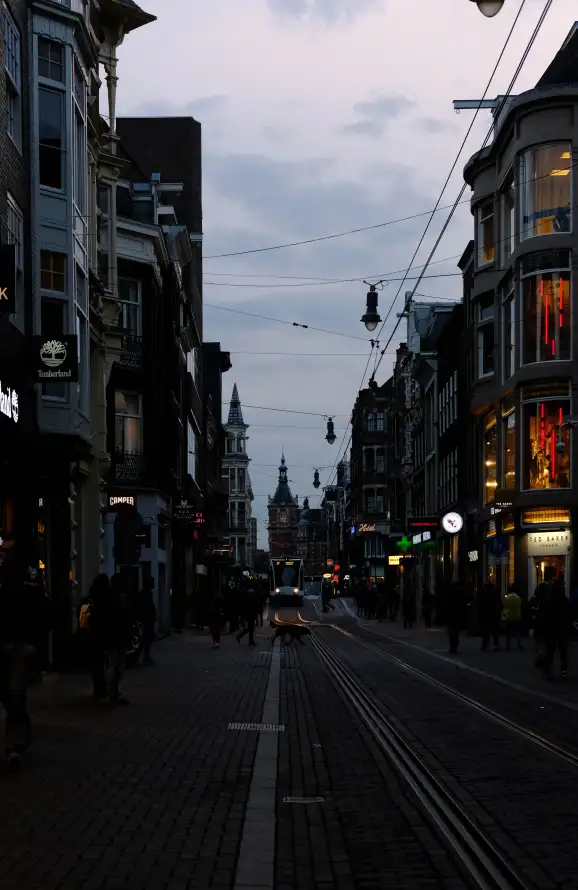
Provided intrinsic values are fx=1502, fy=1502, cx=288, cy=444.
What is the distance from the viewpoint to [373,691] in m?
22.4

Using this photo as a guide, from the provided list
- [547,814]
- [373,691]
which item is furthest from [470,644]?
[547,814]

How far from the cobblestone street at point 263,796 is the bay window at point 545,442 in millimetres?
25255

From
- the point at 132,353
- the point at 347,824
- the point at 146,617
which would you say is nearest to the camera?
the point at 347,824

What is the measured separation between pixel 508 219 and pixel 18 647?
3871cm

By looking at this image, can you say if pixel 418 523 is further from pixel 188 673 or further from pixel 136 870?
pixel 136 870

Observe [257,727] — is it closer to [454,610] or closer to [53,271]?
[53,271]

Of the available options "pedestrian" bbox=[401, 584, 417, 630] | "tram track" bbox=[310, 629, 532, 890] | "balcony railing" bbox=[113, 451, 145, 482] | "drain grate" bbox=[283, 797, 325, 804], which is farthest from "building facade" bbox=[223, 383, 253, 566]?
"drain grate" bbox=[283, 797, 325, 804]

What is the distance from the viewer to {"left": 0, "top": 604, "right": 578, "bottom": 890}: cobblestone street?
26.7 feet

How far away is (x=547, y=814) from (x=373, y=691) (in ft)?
40.6

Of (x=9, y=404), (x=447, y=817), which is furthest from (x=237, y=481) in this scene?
(x=447, y=817)

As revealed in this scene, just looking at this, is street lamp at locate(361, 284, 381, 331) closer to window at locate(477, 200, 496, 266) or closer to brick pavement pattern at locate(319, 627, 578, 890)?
window at locate(477, 200, 496, 266)

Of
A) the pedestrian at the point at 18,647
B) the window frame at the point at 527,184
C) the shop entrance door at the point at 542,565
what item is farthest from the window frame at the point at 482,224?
the pedestrian at the point at 18,647

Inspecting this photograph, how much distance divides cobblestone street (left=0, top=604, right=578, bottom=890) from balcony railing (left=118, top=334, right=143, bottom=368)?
25.4m

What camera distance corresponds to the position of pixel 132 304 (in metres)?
46.3
